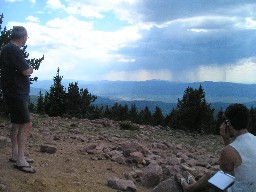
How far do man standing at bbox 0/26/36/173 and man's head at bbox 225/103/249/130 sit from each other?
3.47 meters

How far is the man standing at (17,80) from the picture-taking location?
20.6 ft

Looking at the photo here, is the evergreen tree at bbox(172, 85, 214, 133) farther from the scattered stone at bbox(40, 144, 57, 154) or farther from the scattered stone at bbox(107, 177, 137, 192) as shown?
the scattered stone at bbox(107, 177, 137, 192)

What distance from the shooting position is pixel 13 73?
6.37 m

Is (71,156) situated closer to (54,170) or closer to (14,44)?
(54,170)

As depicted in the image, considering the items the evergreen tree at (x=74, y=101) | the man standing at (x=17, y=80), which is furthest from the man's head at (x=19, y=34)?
the evergreen tree at (x=74, y=101)

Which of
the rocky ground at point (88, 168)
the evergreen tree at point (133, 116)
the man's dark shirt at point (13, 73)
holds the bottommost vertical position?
the evergreen tree at point (133, 116)

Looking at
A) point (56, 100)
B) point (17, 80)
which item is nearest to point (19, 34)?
point (17, 80)

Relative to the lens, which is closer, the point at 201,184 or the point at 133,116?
the point at 201,184

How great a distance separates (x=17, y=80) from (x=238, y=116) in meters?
3.81

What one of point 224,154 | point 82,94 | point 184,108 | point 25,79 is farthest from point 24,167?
point 82,94

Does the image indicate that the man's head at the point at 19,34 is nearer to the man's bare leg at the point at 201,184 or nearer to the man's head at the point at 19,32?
the man's head at the point at 19,32

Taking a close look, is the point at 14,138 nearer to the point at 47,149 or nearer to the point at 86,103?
the point at 47,149

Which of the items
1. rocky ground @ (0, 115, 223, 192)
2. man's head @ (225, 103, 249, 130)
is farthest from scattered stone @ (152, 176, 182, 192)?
man's head @ (225, 103, 249, 130)

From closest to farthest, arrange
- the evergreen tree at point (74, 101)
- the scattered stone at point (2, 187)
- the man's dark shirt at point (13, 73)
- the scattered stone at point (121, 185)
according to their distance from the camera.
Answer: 1. the scattered stone at point (2, 187)
2. the man's dark shirt at point (13, 73)
3. the scattered stone at point (121, 185)
4. the evergreen tree at point (74, 101)
